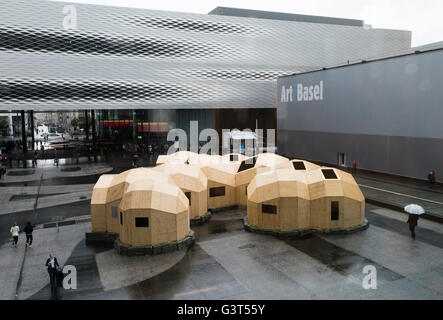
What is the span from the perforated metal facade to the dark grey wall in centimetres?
1431

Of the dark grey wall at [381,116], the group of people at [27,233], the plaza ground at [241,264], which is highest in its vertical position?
the dark grey wall at [381,116]

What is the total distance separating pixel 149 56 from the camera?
48750 mm

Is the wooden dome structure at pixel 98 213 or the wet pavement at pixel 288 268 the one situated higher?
the wooden dome structure at pixel 98 213

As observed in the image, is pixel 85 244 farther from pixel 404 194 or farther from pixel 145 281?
pixel 404 194

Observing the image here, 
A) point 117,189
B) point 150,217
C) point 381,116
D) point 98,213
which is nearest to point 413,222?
point 150,217

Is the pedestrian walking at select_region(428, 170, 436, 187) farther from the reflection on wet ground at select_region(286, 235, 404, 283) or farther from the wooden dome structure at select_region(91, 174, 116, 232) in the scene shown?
the wooden dome structure at select_region(91, 174, 116, 232)

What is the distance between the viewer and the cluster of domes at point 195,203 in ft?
48.8

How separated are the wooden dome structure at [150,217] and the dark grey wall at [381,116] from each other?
21.0 m

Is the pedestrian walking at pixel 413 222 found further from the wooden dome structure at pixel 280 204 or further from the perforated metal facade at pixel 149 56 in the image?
the perforated metal facade at pixel 149 56

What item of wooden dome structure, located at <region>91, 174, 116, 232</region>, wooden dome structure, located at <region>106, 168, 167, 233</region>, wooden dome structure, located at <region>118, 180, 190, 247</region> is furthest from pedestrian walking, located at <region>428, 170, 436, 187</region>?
wooden dome structure, located at <region>91, 174, 116, 232</region>

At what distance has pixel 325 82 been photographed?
122ft

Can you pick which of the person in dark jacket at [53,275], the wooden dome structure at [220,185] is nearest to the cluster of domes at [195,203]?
the wooden dome structure at [220,185]

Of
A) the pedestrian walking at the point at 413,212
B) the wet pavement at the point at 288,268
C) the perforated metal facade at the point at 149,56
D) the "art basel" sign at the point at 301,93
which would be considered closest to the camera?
the wet pavement at the point at 288,268
